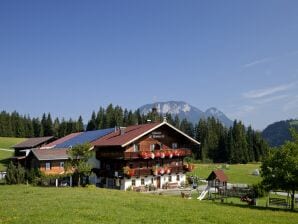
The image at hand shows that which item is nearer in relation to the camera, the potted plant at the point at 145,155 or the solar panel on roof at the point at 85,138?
the potted plant at the point at 145,155

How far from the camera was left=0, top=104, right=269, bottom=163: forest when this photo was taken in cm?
12781

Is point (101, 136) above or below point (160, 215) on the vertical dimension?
above

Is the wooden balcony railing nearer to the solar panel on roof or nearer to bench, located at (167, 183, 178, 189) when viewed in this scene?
bench, located at (167, 183, 178, 189)

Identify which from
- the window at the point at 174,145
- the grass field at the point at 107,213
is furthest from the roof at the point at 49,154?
the grass field at the point at 107,213

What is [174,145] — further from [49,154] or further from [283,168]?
[283,168]

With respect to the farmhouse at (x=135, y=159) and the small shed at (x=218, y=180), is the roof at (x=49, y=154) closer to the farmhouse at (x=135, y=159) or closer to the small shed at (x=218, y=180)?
the farmhouse at (x=135, y=159)

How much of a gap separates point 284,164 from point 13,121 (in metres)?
142

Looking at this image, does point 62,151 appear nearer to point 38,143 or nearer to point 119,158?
point 119,158

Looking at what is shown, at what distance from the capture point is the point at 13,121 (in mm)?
159125

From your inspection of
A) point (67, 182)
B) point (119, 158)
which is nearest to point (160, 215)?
point (119, 158)

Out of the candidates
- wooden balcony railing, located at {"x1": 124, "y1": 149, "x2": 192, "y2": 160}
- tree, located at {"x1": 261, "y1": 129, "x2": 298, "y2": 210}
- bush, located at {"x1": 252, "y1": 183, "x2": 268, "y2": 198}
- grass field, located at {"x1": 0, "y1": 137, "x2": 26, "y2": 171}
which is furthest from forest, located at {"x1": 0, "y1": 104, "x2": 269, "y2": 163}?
tree, located at {"x1": 261, "y1": 129, "x2": 298, "y2": 210}

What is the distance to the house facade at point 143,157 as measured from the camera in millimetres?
54531

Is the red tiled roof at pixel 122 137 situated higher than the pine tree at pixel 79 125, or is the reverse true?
the pine tree at pixel 79 125

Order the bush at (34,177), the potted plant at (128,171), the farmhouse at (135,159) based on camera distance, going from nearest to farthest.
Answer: the bush at (34,177) → the potted plant at (128,171) → the farmhouse at (135,159)
